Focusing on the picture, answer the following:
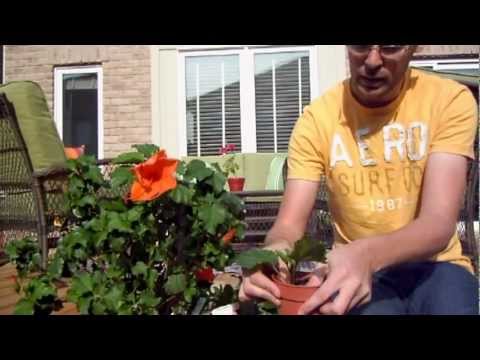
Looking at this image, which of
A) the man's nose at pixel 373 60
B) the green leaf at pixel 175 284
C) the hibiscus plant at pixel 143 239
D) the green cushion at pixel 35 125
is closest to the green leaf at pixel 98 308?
the hibiscus plant at pixel 143 239

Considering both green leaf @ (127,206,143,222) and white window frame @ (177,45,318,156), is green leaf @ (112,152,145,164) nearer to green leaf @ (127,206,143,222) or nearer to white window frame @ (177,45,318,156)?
green leaf @ (127,206,143,222)

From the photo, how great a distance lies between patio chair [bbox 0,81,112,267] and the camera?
1.98 metres

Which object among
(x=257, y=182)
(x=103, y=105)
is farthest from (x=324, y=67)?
(x=103, y=105)

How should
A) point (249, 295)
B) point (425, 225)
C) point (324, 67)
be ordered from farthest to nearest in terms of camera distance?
1. point (324, 67)
2. point (425, 225)
3. point (249, 295)

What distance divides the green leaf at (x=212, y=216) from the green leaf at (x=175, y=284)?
0.12 metres

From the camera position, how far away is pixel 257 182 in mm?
4711

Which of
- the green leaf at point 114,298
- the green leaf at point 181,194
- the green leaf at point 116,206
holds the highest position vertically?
the green leaf at point 181,194

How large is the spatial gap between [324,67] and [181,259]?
4618mm

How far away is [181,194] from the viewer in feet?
2.67

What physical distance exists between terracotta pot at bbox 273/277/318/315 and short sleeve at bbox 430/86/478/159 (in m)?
0.53

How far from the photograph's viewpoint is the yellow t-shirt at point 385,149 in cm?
104

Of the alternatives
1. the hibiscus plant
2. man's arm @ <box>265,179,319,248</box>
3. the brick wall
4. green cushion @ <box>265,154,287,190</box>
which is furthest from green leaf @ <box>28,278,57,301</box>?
the brick wall

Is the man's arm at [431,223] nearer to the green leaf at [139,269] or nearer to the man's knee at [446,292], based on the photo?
the man's knee at [446,292]
